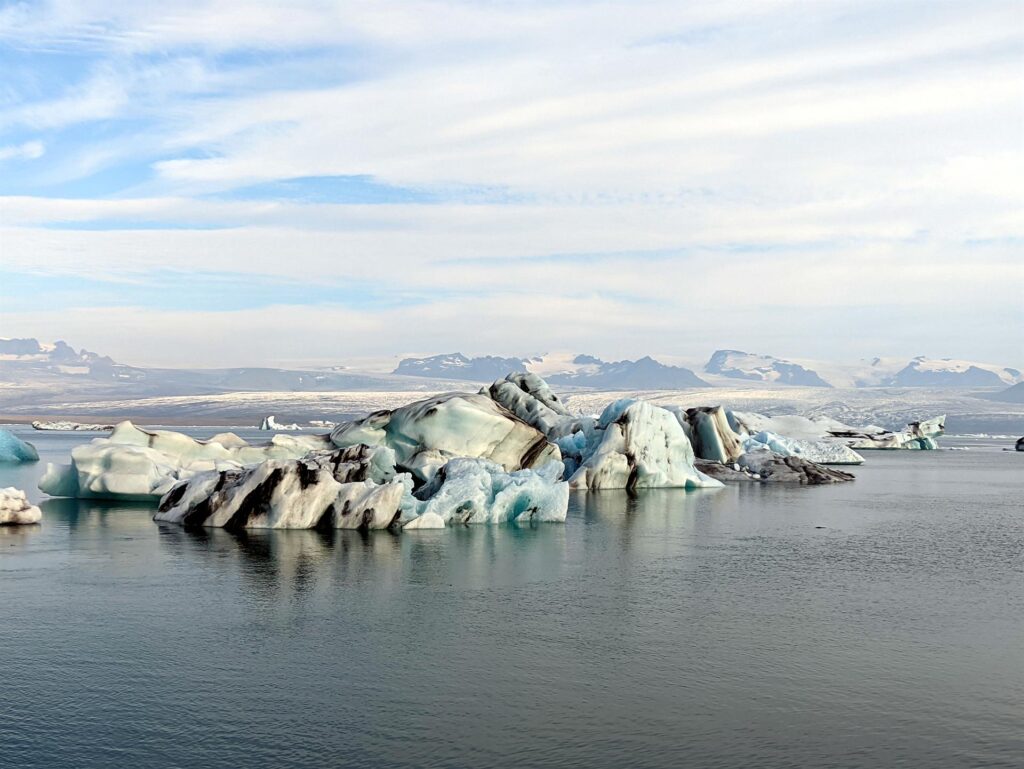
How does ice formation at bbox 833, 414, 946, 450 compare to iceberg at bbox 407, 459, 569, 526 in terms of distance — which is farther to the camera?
ice formation at bbox 833, 414, 946, 450

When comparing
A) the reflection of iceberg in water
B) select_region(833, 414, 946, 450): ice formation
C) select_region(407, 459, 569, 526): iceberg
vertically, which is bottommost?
select_region(833, 414, 946, 450): ice formation

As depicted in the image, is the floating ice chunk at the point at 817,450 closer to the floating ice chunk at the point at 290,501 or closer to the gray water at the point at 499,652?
the gray water at the point at 499,652

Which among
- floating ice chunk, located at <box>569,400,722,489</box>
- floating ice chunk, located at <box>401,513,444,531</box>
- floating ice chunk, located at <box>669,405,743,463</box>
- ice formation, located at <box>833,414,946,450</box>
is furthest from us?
ice formation, located at <box>833,414,946,450</box>

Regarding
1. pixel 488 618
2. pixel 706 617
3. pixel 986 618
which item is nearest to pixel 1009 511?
pixel 986 618

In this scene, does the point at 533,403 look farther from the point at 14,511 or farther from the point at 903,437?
the point at 903,437

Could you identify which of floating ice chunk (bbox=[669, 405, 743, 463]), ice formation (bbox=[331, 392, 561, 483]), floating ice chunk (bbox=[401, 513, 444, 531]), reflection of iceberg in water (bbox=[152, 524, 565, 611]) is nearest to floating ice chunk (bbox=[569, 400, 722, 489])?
ice formation (bbox=[331, 392, 561, 483])

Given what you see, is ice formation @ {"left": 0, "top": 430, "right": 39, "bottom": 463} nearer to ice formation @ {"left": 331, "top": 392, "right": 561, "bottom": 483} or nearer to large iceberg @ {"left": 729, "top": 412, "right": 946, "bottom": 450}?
ice formation @ {"left": 331, "top": 392, "right": 561, "bottom": 483}

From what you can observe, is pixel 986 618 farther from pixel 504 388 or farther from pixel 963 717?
pixel 504 388

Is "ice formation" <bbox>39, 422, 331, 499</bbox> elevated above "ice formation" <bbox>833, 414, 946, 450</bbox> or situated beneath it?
elevated above
